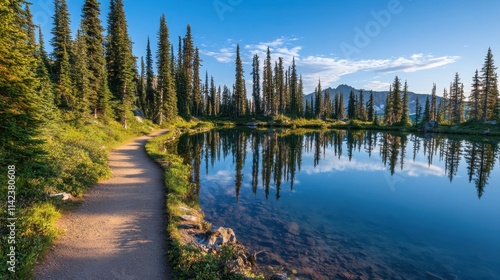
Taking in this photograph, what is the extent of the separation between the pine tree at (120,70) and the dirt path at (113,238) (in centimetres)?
2821

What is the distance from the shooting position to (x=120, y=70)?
39938 millimetres

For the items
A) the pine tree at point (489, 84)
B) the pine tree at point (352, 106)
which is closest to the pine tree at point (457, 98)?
the pine tree at point (489, 84)

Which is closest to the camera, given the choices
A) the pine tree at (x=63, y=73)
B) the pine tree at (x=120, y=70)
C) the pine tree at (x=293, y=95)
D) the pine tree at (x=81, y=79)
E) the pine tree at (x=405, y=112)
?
the pine tree at (x=63, y=73)

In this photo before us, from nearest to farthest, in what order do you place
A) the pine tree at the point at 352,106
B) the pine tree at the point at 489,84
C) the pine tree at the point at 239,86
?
1. the pine tree at the point at 489,84
2. the pine tree at the point at 239,86
3. the pine tree at the point at 352,106

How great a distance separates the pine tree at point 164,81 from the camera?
170 ft

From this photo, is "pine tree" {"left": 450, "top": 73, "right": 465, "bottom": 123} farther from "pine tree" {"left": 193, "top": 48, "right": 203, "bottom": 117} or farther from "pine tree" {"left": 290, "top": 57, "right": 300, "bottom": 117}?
"pine tree" {"left": 193, "top": 48, "right": 203, "bottom": 117}

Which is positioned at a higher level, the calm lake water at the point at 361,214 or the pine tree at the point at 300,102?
the pine tree at the point at 300,102

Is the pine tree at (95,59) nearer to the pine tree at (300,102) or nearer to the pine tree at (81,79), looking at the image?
the pine tree at (81,79)

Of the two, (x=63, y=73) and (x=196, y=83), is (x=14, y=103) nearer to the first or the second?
(x=63, y=73)

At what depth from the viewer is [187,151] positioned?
30094 mm

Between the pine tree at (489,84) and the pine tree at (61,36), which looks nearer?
the pine tree at (61,36)

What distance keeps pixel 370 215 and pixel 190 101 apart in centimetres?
6495

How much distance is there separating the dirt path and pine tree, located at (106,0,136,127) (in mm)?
28206

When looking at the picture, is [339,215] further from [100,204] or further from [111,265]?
[100,204]
